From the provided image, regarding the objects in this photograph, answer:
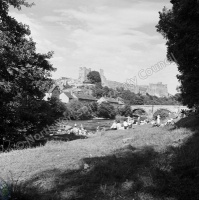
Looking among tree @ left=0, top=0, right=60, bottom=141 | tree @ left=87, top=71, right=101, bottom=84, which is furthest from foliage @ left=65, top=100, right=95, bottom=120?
tree @ left=87, top=71, right=101, bottom=84

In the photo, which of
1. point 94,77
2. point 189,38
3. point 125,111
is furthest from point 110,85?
point 189,38

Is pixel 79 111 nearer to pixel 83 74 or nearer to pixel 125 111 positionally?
pixel 125 111

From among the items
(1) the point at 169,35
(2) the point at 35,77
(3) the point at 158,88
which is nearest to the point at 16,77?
(2) the point at 35,77

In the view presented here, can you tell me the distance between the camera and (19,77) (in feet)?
52.0

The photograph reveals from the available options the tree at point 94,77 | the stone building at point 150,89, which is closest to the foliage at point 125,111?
the tree at point 94,77

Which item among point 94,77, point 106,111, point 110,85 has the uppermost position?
point 94,77

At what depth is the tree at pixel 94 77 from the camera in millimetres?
139125

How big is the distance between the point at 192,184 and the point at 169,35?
10830mm

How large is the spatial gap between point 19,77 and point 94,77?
124 metres

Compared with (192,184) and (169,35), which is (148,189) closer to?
(192,184)

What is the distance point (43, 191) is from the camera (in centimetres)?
602

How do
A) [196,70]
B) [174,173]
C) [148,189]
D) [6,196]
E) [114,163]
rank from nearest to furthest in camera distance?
[6,196], [148,189], [174,173], [114,163], [196,70]

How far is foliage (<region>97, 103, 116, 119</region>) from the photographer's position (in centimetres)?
8000

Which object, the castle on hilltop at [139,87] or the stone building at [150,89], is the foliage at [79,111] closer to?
the castle on hilltop at [139,87]
